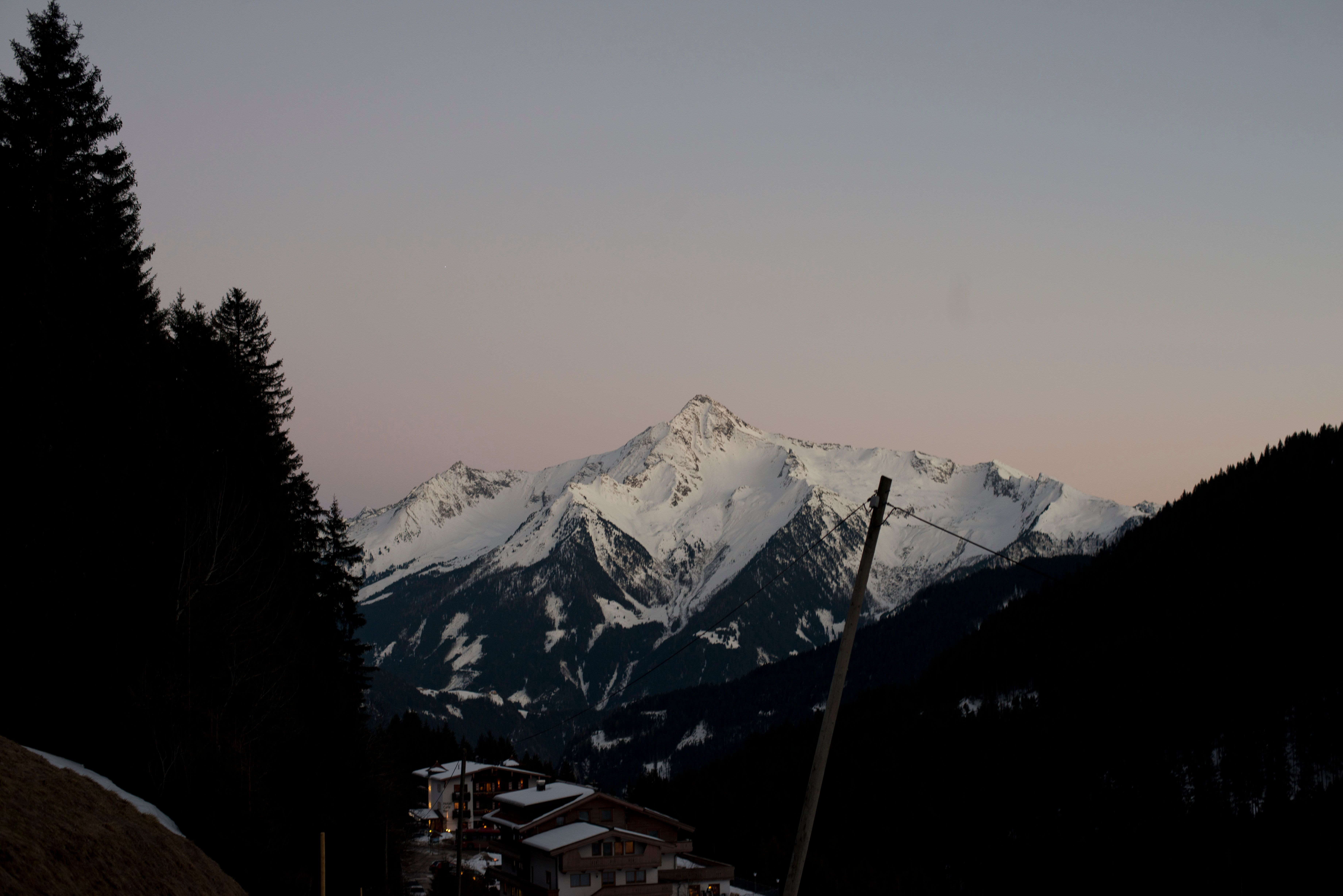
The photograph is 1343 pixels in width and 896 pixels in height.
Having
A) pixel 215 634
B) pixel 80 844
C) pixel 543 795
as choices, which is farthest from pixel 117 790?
pixel 543 795

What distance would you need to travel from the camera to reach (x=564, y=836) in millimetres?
76938

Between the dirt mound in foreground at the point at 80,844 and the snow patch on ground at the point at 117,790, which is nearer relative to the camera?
the dirt mound in foreground at the point at 80,844

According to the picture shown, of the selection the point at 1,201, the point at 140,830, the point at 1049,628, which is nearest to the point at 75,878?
the point at 140,830

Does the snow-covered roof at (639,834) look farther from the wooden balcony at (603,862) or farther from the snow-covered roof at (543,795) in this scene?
the snow-covered roof at (543,795)

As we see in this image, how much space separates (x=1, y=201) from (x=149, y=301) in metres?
6.20

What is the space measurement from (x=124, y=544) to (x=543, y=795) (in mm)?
66262

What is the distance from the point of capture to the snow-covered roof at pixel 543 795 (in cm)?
8850

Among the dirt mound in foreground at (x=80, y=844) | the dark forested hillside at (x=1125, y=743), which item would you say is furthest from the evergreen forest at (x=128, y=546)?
the dark forested hillside at (x=1125, y=743)

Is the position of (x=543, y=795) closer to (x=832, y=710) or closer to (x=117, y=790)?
(x=117, y=790)

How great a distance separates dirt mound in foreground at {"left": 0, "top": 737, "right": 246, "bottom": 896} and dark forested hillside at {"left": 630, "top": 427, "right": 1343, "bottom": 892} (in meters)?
91.7

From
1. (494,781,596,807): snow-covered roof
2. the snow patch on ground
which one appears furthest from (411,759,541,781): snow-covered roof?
the snow patch on ground

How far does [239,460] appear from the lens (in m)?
44.8

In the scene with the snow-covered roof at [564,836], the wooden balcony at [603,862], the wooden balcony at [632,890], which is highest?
the snow-covered roof at [564,836]

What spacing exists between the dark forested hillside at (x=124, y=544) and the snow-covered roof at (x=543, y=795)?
4569cm
